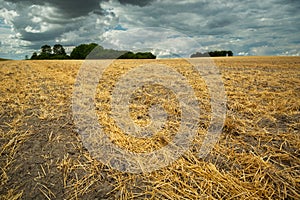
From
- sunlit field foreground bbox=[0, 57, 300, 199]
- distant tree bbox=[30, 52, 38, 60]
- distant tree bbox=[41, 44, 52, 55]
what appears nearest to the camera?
sunlit field foreground bbox=[0, 57, 300, 199]

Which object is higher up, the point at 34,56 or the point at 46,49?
the point at 46,49

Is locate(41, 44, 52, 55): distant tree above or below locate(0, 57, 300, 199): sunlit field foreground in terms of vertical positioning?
above

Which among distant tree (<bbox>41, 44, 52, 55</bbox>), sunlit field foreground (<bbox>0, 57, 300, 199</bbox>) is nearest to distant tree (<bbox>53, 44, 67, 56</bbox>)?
distant tree (<bbox>41, 44, 52, 55</bbox>)

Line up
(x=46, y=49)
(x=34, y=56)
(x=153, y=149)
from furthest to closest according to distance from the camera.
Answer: (x=46, y=49) → (x=34, y=56) → (x=153, y=149)

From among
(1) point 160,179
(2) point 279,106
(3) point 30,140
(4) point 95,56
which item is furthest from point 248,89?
(4) point 95,56

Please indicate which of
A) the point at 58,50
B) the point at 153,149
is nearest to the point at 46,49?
the point at 58,50

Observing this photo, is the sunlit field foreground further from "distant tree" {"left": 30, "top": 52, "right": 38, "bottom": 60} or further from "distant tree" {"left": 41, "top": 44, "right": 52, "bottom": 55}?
"distant tree" {"left": 41, "top": 44, "right": 52, "bottom": 55}

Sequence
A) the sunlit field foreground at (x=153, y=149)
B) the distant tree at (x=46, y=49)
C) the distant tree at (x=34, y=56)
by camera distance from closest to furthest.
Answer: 1. the sunlit field foreground at (x=153, y=149)
2. the distant tree at (x=34, y=56)
3. the distant tree at (x=46, y=49)

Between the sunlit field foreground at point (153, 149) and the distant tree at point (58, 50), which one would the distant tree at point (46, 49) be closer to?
the distant tree at point (58, 50)

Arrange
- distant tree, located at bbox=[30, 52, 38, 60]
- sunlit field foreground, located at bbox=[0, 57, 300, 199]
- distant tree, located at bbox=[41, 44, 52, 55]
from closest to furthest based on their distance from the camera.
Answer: sunlit field foreground, located at bbox=[0, 57, 300, 199] < distant tree, located at bbox=[30, 52, 38, 60] < distant tree, located at bbox=[41, 44, 52, 55]

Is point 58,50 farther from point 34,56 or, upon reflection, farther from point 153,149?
point 153,149

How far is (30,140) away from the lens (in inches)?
107

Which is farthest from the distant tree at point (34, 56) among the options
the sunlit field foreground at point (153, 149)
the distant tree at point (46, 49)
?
the sunlit field foreground at point (153, 149)

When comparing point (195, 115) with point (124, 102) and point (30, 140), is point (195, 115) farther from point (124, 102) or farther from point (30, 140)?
point (30, 140)
